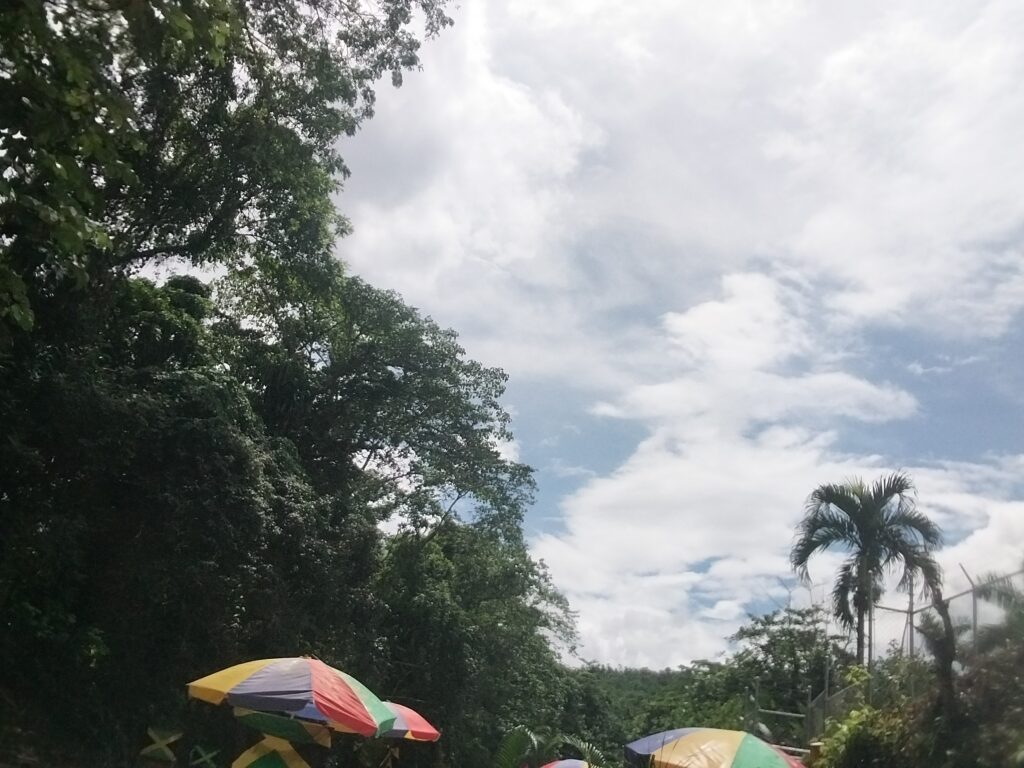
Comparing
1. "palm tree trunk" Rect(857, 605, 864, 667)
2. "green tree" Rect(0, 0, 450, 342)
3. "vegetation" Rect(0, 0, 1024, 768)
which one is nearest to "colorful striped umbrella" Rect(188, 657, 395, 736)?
"vegetation" Rect(0, 0, 1024, 768)

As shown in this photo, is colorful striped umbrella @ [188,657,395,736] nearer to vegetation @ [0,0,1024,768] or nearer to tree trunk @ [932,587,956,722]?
vegetation @ [0,0,1024,768]

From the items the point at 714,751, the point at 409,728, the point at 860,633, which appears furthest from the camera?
the point at 860,633

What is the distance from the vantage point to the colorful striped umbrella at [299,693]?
24.2 feet

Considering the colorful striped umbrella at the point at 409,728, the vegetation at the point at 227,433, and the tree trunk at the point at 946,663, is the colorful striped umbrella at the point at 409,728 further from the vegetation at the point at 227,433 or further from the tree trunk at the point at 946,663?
Answer: the tree trunk at the point at 946,663

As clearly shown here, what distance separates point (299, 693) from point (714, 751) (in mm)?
3962

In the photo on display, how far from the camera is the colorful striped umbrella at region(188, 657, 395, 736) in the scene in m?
7.38

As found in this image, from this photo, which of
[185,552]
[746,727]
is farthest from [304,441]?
[746,727]

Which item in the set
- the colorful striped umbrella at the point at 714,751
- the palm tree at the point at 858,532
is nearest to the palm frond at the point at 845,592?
the palm tree at the point at 858,532

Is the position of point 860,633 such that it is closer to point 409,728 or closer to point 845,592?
point 845,592

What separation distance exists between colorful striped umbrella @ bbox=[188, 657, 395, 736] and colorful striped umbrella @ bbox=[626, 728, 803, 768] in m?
2.40

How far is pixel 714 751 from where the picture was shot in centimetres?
875

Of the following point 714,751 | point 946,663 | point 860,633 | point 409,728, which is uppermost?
point 860,633

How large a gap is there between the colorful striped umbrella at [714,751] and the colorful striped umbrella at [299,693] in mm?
2398

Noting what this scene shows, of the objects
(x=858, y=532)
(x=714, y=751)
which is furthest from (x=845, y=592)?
(x=714, y=751)
